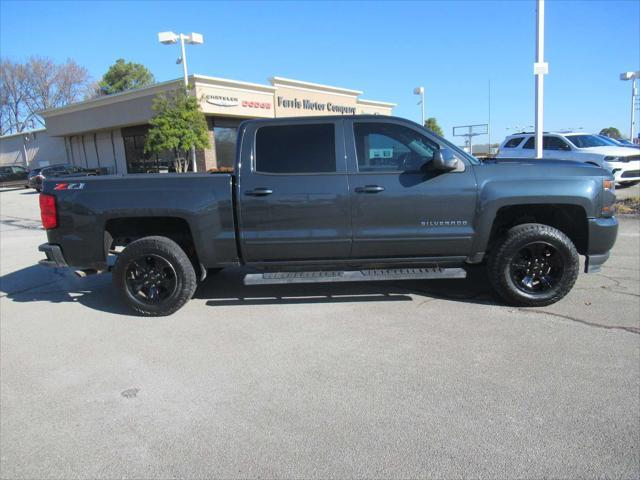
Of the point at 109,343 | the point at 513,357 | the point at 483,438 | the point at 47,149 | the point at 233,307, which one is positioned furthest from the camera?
the point at 47,149

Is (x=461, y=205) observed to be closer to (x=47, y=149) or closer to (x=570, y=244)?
(x=570, y=244)

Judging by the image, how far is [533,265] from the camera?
16.4 feet

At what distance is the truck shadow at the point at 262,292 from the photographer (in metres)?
5.43

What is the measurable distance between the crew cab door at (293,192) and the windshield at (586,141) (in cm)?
1373

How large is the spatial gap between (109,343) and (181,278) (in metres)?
0.94

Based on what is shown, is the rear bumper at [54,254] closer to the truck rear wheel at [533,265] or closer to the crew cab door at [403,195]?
the crew cab door at [403,195]

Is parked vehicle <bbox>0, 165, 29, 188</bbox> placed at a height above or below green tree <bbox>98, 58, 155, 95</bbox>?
below

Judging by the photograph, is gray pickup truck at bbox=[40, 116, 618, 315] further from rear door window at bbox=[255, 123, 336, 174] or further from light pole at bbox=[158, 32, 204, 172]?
light pole at bbox=[158, 32, 204, 172]

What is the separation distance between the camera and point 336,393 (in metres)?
3.35

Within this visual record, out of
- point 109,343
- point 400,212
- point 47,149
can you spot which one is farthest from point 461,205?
point 47,149

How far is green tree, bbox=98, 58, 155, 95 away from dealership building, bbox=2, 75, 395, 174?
21185 millimetres

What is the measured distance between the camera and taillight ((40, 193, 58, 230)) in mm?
5047

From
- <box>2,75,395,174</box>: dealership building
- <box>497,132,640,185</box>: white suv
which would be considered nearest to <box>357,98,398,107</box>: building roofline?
<box>2,75,395,174</box>: dealership building

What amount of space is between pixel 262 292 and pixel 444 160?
Answer: 8.69ft
